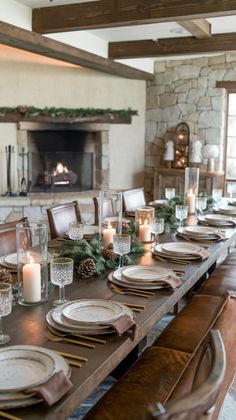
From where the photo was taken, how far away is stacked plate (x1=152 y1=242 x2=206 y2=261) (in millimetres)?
2414

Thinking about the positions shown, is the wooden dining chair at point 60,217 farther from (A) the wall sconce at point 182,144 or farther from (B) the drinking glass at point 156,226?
(A) the wall sconce at point 182,144

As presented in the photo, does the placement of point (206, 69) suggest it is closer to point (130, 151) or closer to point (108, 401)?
point (130, 151)

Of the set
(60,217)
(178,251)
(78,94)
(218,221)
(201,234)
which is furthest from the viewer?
(78,94)

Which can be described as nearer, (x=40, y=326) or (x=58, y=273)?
(x=40, y=326)

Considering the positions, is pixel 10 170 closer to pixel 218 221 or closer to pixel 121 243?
pixel 218 221

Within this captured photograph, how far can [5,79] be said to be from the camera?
5.38 metres

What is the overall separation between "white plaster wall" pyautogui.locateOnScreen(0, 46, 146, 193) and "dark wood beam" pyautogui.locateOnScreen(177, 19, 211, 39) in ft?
5.91

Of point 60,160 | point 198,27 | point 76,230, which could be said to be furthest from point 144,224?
point 60,160

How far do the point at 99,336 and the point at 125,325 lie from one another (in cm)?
10

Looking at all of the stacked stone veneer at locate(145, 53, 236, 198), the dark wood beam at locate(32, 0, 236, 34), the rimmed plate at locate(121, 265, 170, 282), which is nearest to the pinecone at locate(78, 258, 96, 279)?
the rimmed plate at locate(121, 265, 170, 282)

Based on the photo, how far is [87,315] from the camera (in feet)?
5.35

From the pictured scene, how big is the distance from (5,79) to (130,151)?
2207 mm

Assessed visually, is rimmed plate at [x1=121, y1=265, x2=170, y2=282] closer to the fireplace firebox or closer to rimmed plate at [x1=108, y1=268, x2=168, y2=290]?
rimmed plate at [x1=108, y1=268, x2=168, y2=290]

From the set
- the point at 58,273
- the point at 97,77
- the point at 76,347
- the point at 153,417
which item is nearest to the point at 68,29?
the point at 97,77
